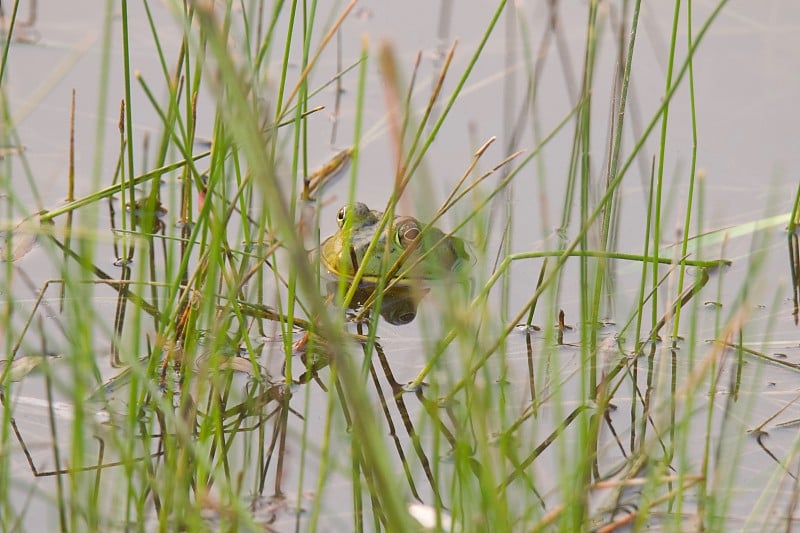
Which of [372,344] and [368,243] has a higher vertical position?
[372,344]

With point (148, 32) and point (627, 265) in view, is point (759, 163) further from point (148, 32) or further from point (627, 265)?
point (148, 32)

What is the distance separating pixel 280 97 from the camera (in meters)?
2.63

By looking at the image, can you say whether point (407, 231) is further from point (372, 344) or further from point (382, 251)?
point (372, 344)

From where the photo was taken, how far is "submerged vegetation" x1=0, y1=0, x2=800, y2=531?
195 centimetres

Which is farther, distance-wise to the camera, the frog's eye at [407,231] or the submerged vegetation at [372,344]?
the frog's eye at [407,231]

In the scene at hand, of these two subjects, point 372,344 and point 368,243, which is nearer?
point 372,344

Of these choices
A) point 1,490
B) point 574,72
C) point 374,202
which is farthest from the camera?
point 574,72

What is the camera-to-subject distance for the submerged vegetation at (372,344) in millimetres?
1946

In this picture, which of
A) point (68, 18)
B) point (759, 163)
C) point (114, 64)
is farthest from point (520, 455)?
point (68, 18)

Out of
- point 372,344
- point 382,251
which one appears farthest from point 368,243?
point 372,344

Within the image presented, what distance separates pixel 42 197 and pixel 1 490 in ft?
7.31

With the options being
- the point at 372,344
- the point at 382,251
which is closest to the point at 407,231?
the point at 382,251

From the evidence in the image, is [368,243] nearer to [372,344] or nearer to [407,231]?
[407,231]

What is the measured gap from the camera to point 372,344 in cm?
246
